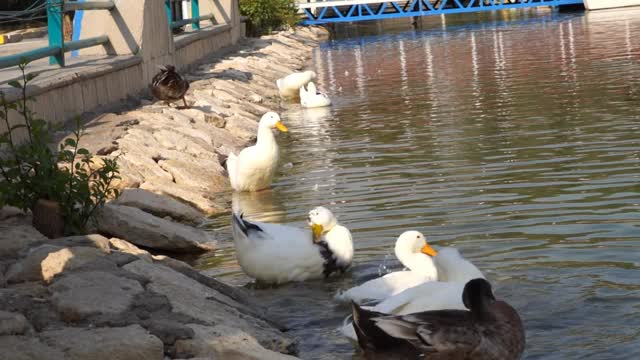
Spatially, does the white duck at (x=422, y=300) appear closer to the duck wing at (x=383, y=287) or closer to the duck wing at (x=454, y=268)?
the duck wing at (x=454, y=268)

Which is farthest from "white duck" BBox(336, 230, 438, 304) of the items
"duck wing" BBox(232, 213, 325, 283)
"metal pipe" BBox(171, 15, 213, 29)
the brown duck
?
"metal pipe" BBox(171, 15, 213, 29)

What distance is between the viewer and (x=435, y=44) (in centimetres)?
3669

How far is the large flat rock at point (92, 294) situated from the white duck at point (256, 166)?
5414 millimetres

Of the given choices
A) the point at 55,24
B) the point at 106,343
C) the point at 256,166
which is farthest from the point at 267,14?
the point at 106,343

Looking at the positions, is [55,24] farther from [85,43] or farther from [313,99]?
[313,99]

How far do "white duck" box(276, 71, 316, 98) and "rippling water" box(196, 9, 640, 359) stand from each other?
30.7 inches

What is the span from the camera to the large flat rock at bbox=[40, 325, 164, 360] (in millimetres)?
5500

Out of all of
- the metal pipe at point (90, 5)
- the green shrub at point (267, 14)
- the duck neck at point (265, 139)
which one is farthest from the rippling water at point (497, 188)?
the green shrub at point (267, 14)

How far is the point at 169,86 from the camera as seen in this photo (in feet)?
53.2

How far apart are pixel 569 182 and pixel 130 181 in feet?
13.3

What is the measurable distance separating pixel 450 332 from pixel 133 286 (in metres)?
1.86

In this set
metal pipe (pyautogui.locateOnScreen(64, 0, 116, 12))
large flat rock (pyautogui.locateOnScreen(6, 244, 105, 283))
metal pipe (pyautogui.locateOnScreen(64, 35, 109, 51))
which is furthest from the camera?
metal pipe (pyautogui.locateOnScreen(64, 35, 109, 51))

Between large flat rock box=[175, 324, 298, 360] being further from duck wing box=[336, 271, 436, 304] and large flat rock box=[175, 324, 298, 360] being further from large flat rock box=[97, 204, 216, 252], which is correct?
large flat rock box=[97, 204, 216, 252]

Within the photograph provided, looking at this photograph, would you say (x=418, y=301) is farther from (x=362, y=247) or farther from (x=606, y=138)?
(x=606, y=138)
